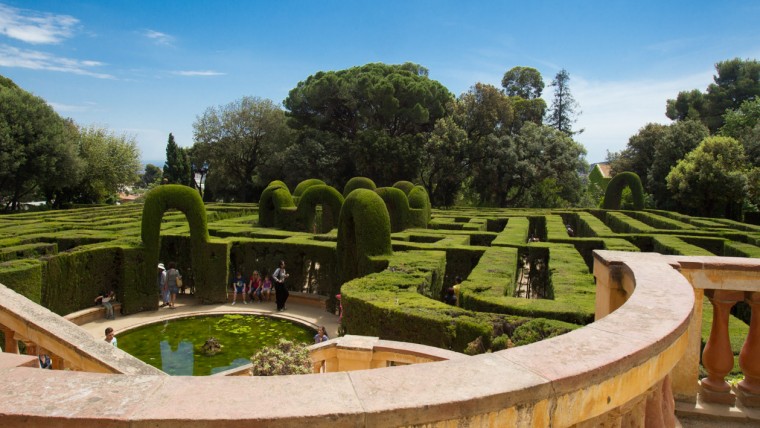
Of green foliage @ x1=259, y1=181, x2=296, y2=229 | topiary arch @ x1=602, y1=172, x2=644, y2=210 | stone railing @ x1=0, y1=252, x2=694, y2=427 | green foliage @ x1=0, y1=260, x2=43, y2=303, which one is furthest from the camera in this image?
topiary arch @ x1=602, y1=172, x2=644, y2=210

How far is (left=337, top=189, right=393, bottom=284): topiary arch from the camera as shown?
13109mm

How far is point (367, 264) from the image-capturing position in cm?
1303

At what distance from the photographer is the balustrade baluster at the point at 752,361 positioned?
138 inches

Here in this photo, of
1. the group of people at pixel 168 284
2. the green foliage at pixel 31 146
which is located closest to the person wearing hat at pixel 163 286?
the group of people at pixel 168 284

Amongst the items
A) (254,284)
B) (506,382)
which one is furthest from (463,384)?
(254,284)

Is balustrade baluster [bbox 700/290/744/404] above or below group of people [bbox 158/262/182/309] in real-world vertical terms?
above

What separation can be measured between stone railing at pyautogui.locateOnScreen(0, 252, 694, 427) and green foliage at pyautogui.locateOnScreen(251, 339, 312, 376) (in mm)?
3234

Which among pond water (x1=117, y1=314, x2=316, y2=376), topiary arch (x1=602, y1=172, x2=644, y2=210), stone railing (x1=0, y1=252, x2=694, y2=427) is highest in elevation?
topiary arch (x1=602, y1=172, x2=644, y2=210)

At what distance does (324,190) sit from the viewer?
20.3m

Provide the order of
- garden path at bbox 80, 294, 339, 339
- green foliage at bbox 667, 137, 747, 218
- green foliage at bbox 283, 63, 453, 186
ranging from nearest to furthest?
1. garden path at bbox 80, 294, 339, 339
2. green foliage at bbox 667, 137, 747, 218
3. green foliage at bbox 283, 63, 453, 186

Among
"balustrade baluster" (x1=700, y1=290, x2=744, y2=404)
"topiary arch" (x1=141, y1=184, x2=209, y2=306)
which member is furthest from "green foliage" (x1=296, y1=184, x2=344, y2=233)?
"balustrade baluster" (x1=700, y1=290, x2=744, y2=404)

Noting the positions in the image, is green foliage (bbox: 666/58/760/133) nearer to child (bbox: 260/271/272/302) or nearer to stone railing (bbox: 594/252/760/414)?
child (bbox: 260/271/272/302)

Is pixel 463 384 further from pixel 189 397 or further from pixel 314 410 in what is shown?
pixel 189 397

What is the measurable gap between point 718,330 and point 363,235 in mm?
10019
